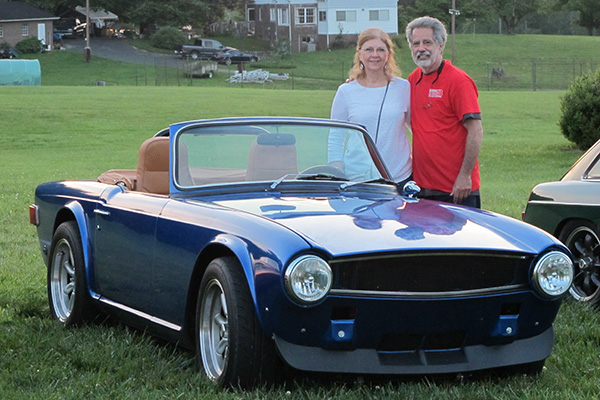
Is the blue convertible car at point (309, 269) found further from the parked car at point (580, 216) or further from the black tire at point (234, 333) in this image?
the parked car at point (580, 216)

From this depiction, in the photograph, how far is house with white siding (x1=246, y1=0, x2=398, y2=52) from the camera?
275 feet

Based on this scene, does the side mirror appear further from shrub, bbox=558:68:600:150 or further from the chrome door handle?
shrub, bbox=558:68:600:150

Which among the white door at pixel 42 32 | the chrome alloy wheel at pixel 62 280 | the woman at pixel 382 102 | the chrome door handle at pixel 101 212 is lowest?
the chrome alloy wheel at pixel 62 280

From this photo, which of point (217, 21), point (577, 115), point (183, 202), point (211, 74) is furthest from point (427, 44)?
point (217, 21)

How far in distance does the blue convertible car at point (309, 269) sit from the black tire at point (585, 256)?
1.56 metres

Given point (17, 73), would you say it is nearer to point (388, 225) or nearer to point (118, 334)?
point (118, 334)

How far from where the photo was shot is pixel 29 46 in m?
73.9

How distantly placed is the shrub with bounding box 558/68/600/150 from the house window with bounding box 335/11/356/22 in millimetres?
62732

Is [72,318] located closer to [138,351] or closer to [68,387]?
[138,351]

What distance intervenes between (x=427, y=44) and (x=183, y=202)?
230 centimetres

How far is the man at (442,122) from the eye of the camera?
21.1ft

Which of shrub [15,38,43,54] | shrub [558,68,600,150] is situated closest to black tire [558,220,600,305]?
shrub [558,68,600,150]

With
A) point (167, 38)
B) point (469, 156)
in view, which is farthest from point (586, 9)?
point (469, 156)

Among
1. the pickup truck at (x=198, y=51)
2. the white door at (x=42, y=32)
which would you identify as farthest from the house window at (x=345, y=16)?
the white door at (x=42, y=32)
